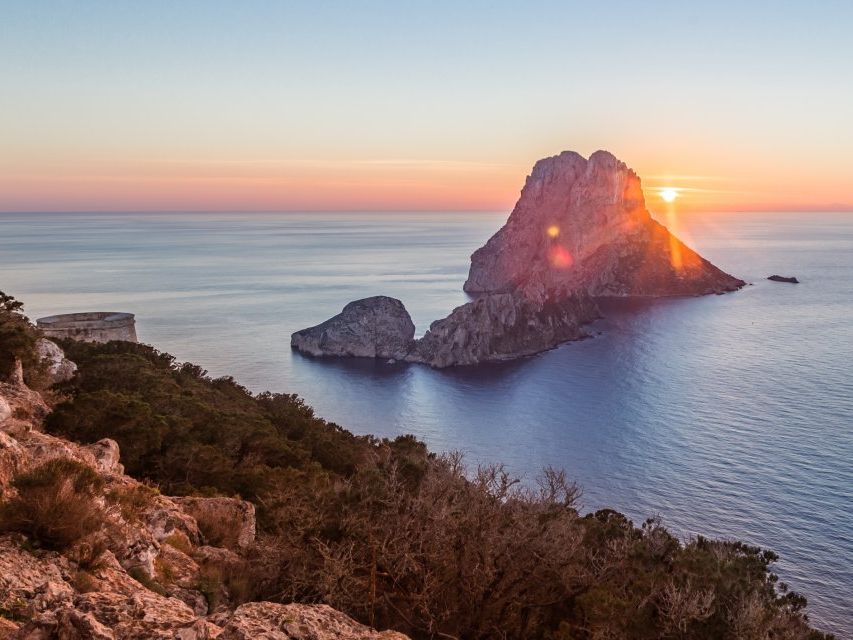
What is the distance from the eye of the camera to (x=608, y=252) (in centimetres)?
17125

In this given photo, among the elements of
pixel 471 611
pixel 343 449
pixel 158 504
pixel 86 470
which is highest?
pixel 86 470

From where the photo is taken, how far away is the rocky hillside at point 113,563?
5984 millimetres

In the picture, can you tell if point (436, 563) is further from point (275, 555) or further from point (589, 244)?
point (589, 244)

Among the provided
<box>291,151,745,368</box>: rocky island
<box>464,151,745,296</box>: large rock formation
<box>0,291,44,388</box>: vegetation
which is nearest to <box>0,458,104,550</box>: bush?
<box>0,291,44,388</box>: vegetation

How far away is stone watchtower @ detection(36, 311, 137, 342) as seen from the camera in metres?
47.2

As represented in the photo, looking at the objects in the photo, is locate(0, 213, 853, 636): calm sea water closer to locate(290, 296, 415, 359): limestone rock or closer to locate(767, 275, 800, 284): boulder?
locate(290, 296, 415, 359): limestone rock

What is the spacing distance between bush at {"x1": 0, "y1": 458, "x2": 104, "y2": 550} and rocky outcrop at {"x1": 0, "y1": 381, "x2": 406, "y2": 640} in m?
0.15

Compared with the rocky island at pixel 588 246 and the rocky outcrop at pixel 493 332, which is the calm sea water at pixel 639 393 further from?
the rocky island at pixel 588 246

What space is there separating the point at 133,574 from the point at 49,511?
1521 mm

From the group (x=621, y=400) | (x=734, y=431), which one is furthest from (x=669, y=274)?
(x=734, y=431)

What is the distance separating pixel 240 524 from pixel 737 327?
12072 cm

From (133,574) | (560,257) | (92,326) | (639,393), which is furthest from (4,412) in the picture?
(560,257)

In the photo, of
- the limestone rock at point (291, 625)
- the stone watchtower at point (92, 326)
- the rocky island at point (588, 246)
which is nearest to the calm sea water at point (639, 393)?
the rocky island at point (588, 246)

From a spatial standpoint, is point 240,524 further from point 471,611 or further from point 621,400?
point 621,400
